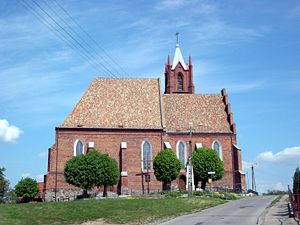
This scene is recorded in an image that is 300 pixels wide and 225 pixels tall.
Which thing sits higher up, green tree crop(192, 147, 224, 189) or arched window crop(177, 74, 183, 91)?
arched window crop(177, 74, 183, 91)

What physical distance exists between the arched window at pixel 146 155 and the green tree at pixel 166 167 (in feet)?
11.6

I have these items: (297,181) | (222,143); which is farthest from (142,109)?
(297,181)

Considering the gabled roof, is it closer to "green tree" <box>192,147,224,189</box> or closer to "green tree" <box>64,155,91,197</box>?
"green tree" <box>192,147,224,189</box>

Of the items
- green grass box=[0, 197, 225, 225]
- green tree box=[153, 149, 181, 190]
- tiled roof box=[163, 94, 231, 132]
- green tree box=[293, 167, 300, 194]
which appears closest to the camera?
green tree box=[293, 167, 300, 194]

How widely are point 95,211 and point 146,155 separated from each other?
27.5m

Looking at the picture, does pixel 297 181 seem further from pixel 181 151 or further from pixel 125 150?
pixel 181 151

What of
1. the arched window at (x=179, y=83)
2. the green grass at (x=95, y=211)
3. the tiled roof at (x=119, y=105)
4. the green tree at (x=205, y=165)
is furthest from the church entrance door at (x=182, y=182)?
the green grass at (x=95, y=211)

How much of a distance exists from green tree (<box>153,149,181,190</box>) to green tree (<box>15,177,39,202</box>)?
1550cm

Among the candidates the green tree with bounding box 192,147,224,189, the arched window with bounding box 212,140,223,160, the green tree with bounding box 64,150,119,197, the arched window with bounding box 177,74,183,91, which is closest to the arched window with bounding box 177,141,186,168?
the arched window with bounding box 212,140,223,160

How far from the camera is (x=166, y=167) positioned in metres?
51.0

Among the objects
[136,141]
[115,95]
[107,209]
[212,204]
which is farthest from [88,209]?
[115,95]

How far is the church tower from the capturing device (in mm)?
72312

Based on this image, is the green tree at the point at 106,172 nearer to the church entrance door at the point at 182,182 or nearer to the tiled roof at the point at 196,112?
the church entrance door at the point at 182,182

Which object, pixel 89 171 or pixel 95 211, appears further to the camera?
pixel 89 171
